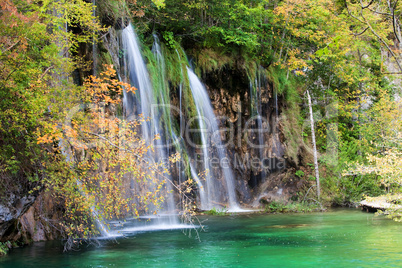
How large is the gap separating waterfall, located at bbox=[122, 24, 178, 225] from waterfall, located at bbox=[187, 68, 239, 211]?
2.68 metres

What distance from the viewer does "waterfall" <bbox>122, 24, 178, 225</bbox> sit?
54.1 feet

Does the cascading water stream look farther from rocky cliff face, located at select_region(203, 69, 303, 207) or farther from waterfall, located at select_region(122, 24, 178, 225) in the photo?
waterfall, located at select_region(122, 24, 178, 225)

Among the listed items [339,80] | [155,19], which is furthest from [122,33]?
[339,80]

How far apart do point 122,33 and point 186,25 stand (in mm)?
4251

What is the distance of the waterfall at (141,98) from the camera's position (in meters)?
16.5

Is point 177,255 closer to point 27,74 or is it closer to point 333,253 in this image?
point 333,253

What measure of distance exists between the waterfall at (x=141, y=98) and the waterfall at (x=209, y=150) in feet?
8.79

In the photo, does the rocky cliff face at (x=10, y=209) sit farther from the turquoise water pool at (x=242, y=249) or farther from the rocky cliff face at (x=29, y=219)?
the turquoise water pool at (x=242, y=249)

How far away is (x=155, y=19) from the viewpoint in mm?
19031
